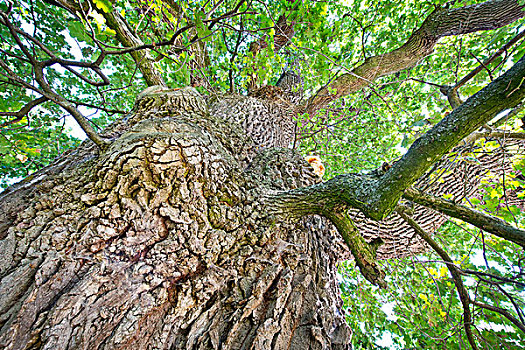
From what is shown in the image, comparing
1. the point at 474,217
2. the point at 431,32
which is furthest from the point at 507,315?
the point at 431,32

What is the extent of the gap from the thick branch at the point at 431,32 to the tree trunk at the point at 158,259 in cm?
195

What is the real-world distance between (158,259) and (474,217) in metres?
2.05

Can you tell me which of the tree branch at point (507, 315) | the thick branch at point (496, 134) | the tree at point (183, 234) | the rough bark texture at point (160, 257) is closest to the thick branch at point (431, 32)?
the thick branch at point (496, 134)

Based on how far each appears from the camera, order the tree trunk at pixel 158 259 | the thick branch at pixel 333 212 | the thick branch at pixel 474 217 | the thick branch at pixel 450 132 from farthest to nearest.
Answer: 1. the thick branch at pixel 333 212
2. the thick branch at pixel 474 217
3. the thick branch at pixel 450 132
4. the tree trunk at pixel 158 259

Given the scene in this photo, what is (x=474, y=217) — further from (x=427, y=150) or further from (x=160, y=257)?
(x=160, y=257)

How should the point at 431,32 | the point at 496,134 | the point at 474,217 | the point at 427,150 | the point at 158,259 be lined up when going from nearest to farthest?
1. the point at 158,259
2. the point at 427,150
3. the point at 474,217
4. the point at 496,134
5. the point at 431,32

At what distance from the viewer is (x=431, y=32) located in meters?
3.26

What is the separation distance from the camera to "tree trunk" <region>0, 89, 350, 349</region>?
931 mm

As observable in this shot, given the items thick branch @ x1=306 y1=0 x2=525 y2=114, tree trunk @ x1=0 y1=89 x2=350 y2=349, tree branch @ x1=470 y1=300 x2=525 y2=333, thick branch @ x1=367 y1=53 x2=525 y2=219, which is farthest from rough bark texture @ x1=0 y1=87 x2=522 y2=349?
thick branch @ x1=306 y1=0 x2=525 y2=114

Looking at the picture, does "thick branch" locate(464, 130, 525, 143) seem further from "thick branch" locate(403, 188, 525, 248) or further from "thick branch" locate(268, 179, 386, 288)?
"thick branch" locate(268, 179, 386, 288)

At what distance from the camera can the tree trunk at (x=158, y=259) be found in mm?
931

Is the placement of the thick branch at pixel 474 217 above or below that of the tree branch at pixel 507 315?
above

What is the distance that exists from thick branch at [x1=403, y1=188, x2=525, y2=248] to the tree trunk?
0.82 m

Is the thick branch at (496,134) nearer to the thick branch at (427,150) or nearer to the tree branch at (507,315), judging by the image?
the thick branch at (427,150)
